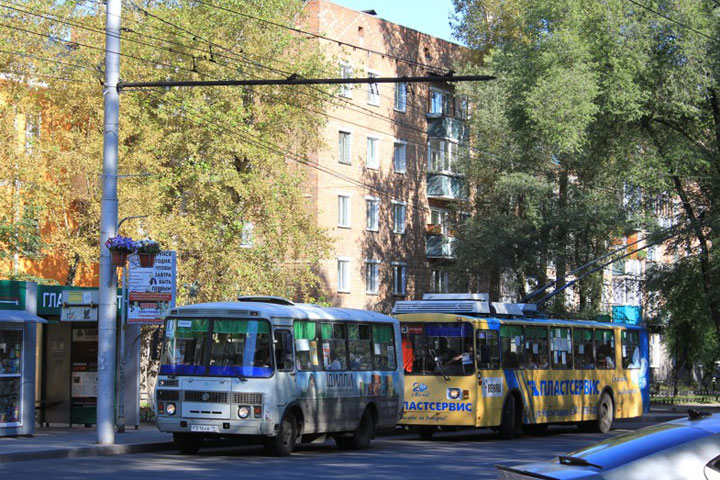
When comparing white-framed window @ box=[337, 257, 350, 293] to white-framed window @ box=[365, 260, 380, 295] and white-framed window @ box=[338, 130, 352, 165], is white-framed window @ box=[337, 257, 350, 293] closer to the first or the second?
white-framed window @ box=[365, 260, 380, 295]

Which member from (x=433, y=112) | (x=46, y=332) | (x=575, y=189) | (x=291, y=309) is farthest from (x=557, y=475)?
(x=433, y=112)

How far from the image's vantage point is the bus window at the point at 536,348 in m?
27.5

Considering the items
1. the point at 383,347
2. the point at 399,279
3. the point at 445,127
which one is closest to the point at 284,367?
the point at 383,347

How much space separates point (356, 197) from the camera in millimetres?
56531

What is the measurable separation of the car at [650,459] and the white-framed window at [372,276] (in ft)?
162

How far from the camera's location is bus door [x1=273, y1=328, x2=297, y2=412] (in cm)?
2003

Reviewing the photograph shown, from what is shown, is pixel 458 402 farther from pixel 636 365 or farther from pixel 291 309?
pixel 636 365

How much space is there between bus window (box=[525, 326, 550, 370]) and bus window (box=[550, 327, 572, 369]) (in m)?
0.36

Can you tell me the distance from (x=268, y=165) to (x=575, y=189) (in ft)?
52.8

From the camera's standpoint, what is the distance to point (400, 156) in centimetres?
5981

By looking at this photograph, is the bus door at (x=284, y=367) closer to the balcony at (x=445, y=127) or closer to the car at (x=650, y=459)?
the car at (x=650, y=459)

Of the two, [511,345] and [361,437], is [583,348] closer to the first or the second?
[511,345]

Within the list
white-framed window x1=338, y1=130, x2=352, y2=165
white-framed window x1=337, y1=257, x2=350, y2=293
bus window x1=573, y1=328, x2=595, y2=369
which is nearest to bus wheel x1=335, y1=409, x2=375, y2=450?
bus window x1=573, y1=328, x2=595, y2=369

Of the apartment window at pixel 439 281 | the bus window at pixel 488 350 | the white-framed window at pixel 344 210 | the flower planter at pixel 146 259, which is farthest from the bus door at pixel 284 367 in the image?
the apartment window at pixel 439 281
